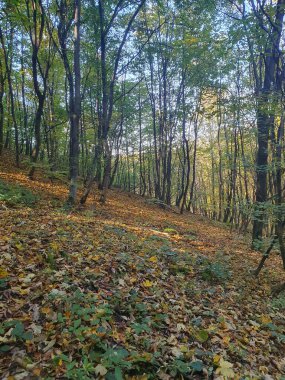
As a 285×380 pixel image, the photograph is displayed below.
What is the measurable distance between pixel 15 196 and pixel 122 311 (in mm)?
6349

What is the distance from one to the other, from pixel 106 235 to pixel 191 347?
4.14 metres

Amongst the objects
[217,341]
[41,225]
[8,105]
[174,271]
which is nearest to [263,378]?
[217,341]

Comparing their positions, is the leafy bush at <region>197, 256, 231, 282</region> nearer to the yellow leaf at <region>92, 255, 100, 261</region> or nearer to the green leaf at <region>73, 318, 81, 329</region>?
the yellow leaf at <region>92, 255, 100, 261</region>

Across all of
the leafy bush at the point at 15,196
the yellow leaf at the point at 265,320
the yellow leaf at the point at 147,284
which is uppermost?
the leafy bush at the point at 15,196

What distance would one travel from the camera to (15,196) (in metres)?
8.81

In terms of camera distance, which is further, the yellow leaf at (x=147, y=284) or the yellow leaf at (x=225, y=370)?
the yellow leaf at (x=147, y=284)

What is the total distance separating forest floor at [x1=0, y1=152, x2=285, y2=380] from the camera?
2.90 m

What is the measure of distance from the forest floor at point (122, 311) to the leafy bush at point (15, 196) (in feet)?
4.37

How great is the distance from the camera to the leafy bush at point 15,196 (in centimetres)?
835

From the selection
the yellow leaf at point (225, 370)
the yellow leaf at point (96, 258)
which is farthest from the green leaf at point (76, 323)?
the yellow leaf at point (96, 258)

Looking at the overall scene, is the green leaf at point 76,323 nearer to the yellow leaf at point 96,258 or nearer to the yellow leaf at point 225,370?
the yellow leaf at point 225,370

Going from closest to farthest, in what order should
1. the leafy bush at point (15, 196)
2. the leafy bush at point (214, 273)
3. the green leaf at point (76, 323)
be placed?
the green leaf at point (76, 323)
the leafy bush at point (214, 273)
the leafy bush at point (15, 196)

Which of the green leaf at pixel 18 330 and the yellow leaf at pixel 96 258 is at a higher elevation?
the yellow leaf at pixel 96 258

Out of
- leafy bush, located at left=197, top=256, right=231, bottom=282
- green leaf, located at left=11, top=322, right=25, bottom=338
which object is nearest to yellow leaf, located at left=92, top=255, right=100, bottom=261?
green leaf, located at left=11, top=322, right=25, bottom=338
